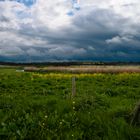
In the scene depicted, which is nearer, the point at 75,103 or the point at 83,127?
the point at 83,127

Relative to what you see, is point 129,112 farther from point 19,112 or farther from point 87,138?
point 19,112

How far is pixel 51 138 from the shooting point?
890cm

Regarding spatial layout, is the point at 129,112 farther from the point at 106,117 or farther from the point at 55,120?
the point at 55,120

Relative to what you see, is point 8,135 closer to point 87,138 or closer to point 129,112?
point 87,138

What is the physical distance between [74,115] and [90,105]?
2.50 m

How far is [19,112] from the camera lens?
36.0 feet

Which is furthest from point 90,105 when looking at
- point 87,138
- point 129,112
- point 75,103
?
point 87,138

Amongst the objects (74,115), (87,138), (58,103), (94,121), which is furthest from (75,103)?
(87,138)

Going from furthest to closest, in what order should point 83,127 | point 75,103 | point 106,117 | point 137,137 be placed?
point 75,103 → point 106,117 → point 83,127 → point 137,137

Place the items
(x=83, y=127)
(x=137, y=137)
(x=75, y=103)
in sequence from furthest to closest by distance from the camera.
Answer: (x=75, y=103), (x=83, y=127), (x=137, y=137)

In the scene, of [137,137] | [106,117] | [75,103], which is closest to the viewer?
[137,137]

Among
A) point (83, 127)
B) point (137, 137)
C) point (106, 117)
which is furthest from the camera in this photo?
point (106, 117)

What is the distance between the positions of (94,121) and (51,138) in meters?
1.68

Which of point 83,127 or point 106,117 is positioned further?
point 106,117
